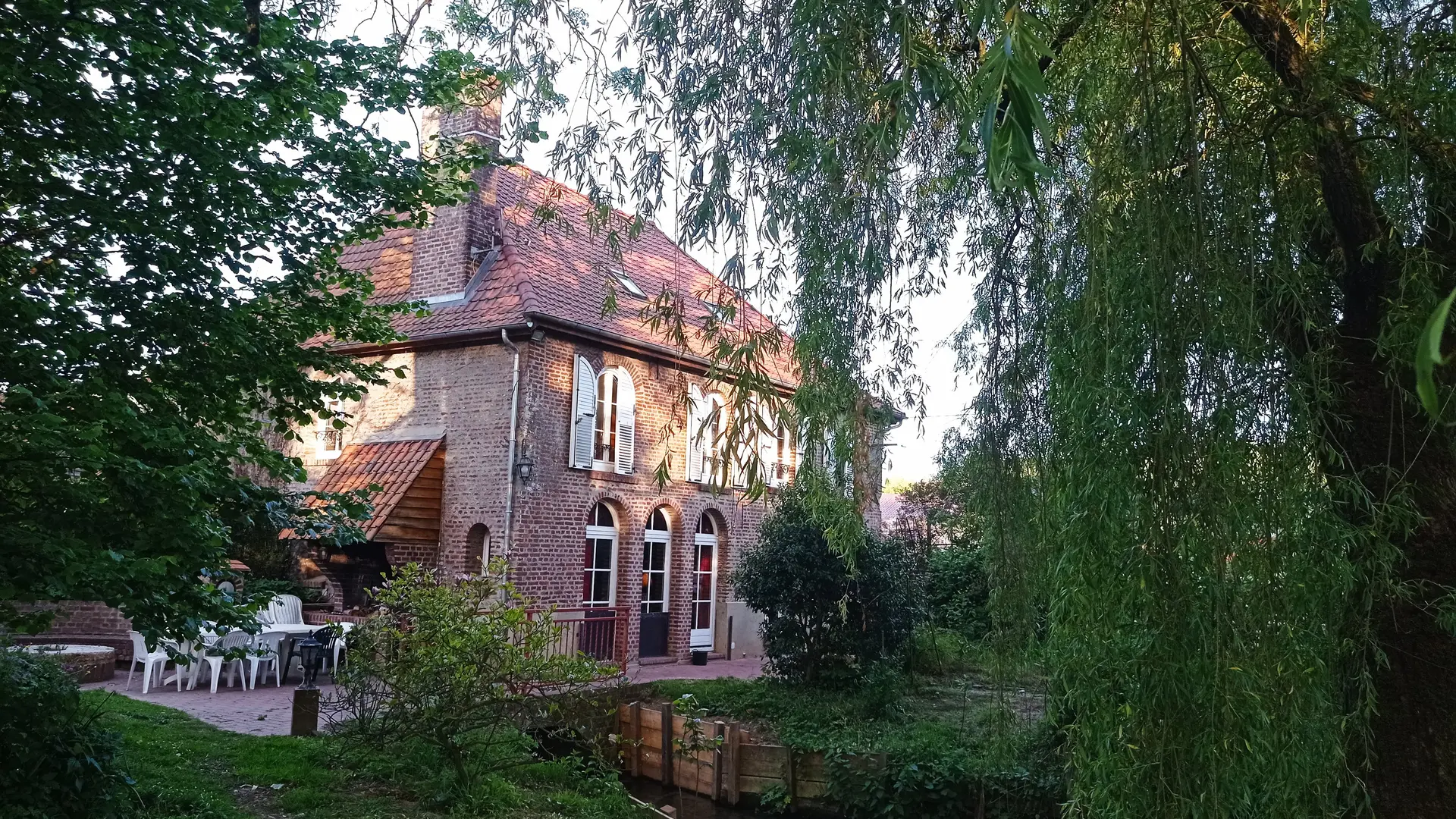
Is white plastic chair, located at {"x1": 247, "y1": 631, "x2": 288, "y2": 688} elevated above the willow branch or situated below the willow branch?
below

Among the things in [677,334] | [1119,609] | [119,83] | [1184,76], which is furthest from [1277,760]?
[119,83]

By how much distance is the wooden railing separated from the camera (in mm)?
13125

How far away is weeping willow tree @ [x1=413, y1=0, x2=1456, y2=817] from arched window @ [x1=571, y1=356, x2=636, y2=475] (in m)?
9.09

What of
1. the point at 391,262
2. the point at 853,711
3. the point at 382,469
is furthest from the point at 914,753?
the point at 391,262

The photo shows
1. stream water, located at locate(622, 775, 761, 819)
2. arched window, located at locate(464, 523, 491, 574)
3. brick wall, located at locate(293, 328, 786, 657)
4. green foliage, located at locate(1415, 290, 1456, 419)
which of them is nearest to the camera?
green foliage, located at locate(1415, 290, 1456, 419)

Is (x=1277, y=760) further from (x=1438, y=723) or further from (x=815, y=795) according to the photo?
(x=815, y=795)

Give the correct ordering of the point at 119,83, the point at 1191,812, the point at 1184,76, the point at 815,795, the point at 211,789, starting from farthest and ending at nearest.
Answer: the point at 815,795 → the point at 211,789 → the point at 119,83 → the point at 1184,76 → the point at 1191,812

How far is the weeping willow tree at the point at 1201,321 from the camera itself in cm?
359

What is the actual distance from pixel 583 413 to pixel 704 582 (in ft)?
13.8

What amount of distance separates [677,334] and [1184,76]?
2486 millimetres

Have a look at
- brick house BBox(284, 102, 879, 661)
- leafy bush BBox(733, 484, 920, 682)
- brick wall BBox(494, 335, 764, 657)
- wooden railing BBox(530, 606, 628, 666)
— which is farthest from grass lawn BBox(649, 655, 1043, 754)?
brick wall BBox(494, 335, 764, 657)

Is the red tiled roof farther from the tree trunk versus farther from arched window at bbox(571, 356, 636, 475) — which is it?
the tree trunk

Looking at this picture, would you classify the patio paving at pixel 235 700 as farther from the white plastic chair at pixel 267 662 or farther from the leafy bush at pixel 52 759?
the leafy bush at pixel 52 759

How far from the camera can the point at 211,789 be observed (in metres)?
6.77
